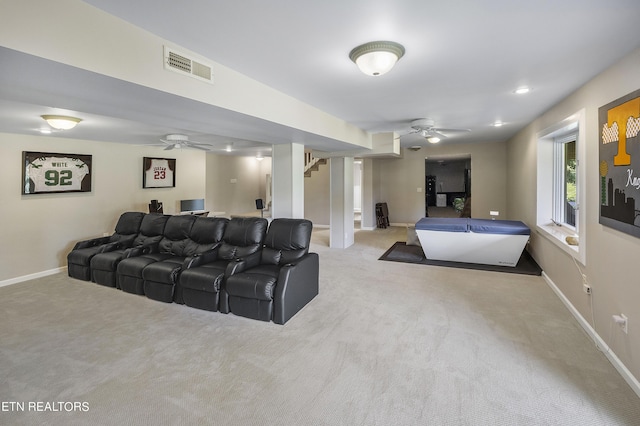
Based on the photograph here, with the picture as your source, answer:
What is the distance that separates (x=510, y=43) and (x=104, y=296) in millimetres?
5104

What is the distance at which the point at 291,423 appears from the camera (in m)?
1.88

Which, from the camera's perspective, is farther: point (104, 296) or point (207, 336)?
point (104, 296)

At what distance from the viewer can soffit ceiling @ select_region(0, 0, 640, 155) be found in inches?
70.3

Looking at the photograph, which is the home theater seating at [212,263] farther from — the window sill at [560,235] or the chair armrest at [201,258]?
the window sill at [560,235]

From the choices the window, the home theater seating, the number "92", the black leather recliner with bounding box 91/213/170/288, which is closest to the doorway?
the window

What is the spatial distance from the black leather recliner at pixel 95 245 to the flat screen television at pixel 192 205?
6.67ft

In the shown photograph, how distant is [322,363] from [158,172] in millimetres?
6072

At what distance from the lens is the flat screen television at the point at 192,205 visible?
7293 millimetres

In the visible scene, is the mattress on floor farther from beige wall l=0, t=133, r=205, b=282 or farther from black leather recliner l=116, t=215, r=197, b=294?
beige wall l=0, t=133, r=205, b=282

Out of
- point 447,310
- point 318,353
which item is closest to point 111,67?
point 318,353

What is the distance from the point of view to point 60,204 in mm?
5340

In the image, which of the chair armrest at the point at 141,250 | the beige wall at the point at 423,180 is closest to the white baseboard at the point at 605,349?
the beige wall at the point at 423,180

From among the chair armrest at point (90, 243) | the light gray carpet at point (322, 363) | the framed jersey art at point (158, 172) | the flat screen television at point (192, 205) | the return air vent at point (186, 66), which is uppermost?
the return air vent at point (186, 66)

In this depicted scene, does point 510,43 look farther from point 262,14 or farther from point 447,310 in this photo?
point 447,310
